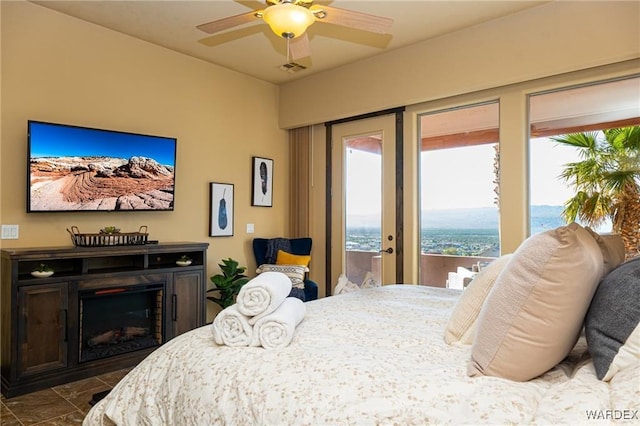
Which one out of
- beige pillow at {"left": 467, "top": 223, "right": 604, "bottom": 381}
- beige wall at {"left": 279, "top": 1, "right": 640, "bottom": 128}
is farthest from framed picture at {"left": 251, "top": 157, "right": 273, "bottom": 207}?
beige pillow at {"left": 467, "top": 223, "right": 604, "bottom": 381}

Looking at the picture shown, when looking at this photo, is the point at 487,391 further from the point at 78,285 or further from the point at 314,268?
the point at 314,268

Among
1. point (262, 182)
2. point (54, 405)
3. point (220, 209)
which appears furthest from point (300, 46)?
point (54, 405)

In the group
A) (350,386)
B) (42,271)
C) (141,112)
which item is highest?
(141,112)

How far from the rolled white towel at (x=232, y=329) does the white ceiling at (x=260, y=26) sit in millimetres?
2608

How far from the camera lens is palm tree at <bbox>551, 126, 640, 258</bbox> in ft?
9.75

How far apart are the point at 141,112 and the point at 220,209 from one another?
4.15ft

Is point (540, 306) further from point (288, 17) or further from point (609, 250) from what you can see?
point (288, 17)

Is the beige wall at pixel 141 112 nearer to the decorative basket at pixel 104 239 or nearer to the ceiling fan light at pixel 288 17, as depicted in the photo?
the decorative basket at pixel 104 239

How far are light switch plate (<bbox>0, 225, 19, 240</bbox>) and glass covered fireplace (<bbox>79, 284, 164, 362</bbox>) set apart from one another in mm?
694

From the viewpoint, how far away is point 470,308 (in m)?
1.59

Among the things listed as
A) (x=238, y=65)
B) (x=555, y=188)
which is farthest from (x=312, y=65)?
(x=555, y=188)

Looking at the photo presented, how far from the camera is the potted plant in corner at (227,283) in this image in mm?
4199

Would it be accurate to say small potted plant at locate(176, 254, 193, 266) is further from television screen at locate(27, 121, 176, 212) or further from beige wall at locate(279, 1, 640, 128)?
beige wall at locate(279, 1, 640, 128)

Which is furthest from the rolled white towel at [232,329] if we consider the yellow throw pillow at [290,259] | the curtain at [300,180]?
the curtain at [300,180]
